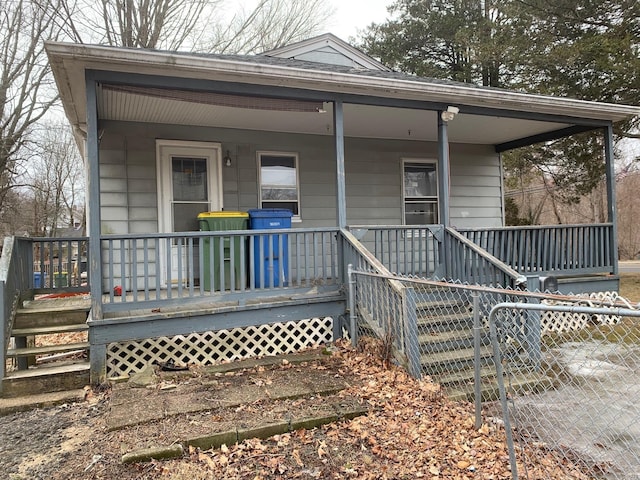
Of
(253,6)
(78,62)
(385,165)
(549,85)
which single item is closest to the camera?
(78,62)

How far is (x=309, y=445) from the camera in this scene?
3154 millimetres

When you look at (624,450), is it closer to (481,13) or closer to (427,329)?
(427,329)

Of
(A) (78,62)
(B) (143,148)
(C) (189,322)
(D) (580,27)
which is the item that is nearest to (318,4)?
(D) (580,27)

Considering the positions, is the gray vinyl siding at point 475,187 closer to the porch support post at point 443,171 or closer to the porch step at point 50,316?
the porch support post at point 443,171

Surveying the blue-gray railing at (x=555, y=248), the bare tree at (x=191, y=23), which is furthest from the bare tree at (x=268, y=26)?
the blue-gray railing at (x=555, y=248)

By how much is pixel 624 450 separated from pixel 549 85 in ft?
38.4

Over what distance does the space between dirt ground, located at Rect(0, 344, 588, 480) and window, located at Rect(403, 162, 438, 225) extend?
17.1 feet

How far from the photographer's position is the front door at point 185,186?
22.4 ft

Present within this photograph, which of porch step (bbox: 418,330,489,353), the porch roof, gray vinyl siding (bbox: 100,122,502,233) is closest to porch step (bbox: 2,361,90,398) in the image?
gray vinyl siding (bbox: 100,122,502,233)

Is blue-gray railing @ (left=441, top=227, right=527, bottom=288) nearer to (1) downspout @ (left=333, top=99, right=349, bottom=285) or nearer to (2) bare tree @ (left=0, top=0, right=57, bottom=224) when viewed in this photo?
(1) downspout @ (left=333, top=99, right=349, bottom=285)

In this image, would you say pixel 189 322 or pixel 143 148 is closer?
pixel 189 322

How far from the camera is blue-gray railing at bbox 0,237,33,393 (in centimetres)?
402

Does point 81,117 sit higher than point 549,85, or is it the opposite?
point 549,85

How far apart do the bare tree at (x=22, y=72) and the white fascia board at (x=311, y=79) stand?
12.7 metres
